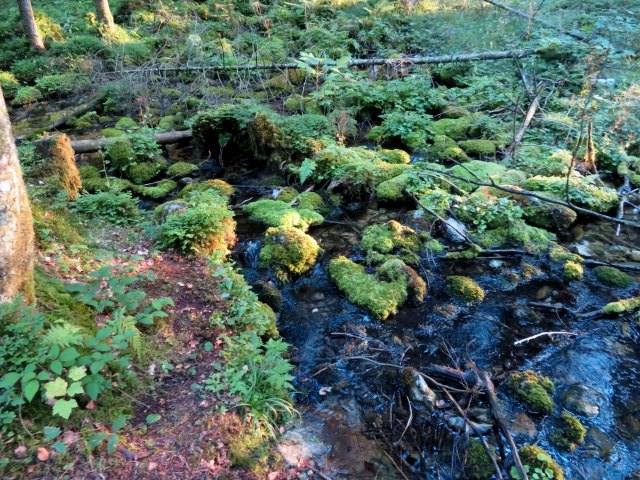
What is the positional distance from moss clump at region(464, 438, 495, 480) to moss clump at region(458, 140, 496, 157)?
24.7 feet

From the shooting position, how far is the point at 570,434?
3.89 meters

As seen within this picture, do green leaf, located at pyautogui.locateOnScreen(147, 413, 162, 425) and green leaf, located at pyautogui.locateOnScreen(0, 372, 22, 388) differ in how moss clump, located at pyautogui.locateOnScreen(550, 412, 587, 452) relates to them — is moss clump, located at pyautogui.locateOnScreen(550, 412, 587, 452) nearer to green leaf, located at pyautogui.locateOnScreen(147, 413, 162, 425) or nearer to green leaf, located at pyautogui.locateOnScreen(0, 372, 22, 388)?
green leaf, located at pyautogui.locateOnScreen(147, 413, 162, 425)

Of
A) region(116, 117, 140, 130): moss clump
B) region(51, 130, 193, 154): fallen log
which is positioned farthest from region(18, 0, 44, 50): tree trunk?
region(51, 130, 193, 154): fallen log

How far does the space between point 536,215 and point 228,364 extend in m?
6.22

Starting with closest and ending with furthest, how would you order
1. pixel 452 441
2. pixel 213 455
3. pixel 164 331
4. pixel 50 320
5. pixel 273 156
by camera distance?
pixel 213 455, pixel 50 320, pixel 452 441, pixel 164 331, pixel 273 156

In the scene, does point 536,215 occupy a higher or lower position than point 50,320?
lower

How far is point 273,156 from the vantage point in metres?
9.33

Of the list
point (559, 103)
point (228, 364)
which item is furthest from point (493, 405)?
point (559, 103)

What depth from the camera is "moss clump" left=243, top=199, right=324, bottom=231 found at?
23.7 feet

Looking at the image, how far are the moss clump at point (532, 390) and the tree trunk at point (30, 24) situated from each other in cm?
1939

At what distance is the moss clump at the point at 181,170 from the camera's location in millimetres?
9281

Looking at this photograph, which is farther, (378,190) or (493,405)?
(378,190)

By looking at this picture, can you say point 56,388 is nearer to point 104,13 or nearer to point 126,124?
point 126,124

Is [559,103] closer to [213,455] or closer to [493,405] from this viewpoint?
[493,405]
